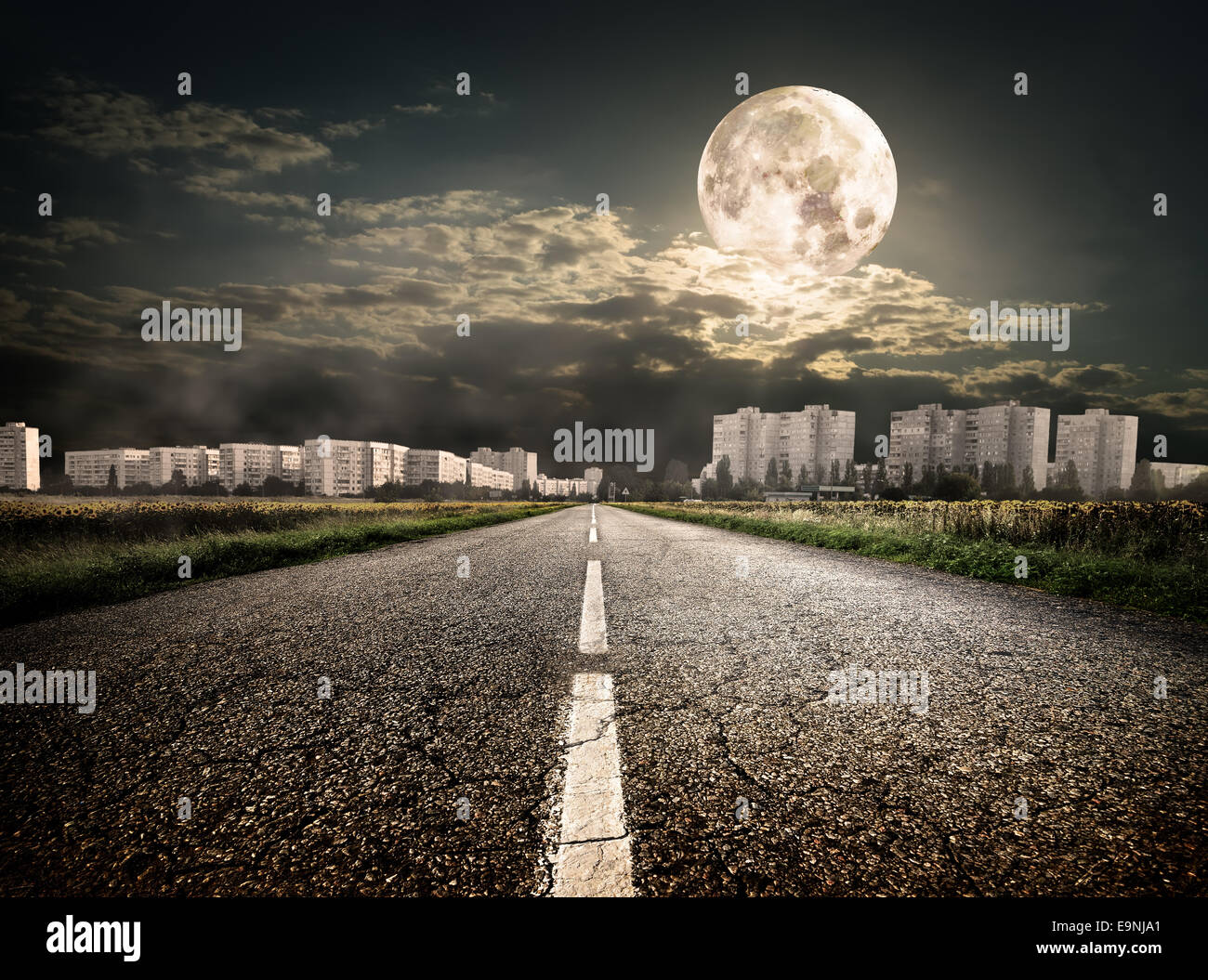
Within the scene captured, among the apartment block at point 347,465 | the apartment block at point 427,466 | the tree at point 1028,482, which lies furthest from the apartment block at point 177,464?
the tree at point 1028,482

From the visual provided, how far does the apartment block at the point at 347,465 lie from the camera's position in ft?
363

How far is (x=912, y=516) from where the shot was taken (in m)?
16.3

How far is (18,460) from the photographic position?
4553 cm

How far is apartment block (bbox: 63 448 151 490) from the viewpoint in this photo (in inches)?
3760

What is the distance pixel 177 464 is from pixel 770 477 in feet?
407

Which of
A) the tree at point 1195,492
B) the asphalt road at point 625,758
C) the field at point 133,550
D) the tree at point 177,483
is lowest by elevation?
the tree at point 177,483

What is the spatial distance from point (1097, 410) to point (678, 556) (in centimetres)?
11520

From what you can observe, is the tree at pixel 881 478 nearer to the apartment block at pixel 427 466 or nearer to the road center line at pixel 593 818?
the apartment block at pixel 427 466

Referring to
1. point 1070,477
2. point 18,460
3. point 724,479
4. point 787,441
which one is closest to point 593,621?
point 18,460

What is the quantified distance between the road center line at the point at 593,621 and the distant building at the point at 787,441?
11861 cm

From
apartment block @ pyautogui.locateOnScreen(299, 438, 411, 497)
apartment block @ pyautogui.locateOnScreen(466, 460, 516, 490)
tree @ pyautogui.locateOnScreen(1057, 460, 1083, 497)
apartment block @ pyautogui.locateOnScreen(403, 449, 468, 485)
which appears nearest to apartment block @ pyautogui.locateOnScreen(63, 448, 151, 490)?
apartment block @ pyautogui.locateOnScreen(299, 438, 411, 497)

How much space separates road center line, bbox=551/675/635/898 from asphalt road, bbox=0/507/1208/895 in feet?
0.14

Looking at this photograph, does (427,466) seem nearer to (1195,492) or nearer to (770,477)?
(770,477)

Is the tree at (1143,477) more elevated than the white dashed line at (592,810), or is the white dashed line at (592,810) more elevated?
the tree at (1143,477)
